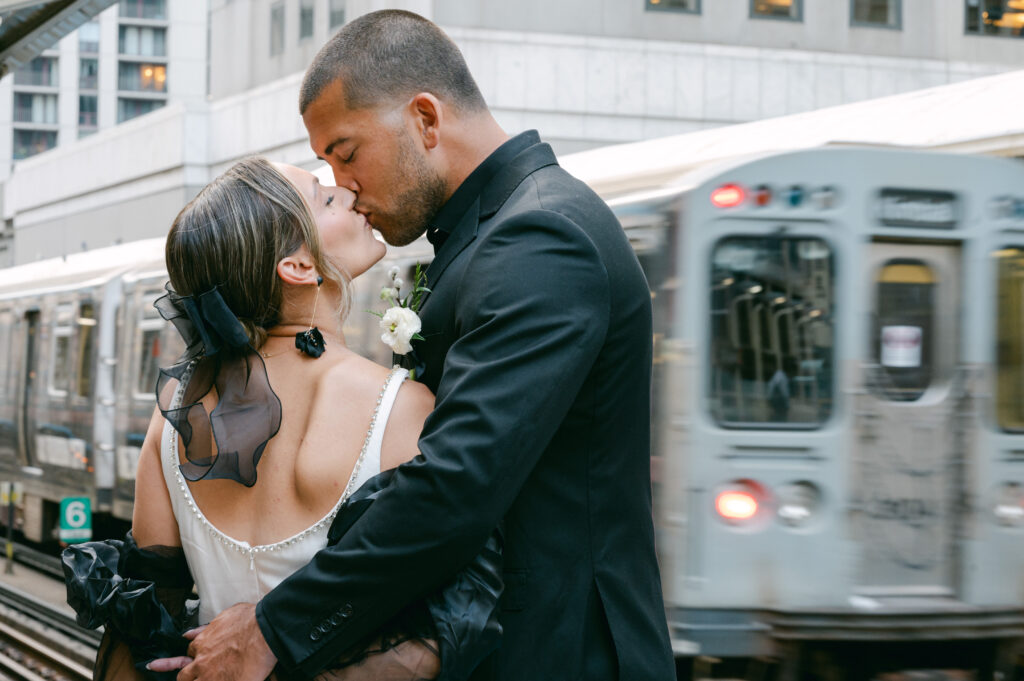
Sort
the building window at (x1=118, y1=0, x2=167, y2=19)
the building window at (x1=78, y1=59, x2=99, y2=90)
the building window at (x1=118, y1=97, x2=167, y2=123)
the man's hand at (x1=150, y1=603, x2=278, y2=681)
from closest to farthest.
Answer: the man's hand at (x1=150, y1=603, x2=278, y2=681)
the building window at (x1=78, y1=59, x2=99, y2=90)
the building window at (x1=118, y1=97, x2=167, y2=123)
the building window at (x1=118, y1=0, x2=167, y2=19)

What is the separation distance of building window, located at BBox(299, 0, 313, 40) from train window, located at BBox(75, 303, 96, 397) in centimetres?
1021

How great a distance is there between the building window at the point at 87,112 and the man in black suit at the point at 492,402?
2750 inches

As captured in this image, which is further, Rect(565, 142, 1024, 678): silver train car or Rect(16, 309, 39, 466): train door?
Rect(16, 309, 39, 466): train door

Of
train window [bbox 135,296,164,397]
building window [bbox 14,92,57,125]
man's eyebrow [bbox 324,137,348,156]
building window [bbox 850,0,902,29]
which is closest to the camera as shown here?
man's eyebrow [bbox 324,137,348,156]

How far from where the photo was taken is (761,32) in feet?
68.5

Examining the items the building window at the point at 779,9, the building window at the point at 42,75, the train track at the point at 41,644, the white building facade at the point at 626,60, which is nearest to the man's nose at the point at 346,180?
the train track at the point at 41,644

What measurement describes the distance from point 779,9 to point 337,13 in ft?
25.3

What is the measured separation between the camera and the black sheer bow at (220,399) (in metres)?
1.97

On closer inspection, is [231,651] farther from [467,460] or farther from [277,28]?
[277,28]

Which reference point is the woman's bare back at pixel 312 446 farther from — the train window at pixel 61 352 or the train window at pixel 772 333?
the train window at pixel 61 352

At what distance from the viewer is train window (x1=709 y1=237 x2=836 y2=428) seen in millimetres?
6043

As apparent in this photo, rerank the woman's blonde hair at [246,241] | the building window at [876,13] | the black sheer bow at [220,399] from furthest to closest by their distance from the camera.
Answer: the building window at [876,13] → the woman's blonde hair at [246,241] → the black sheer bow at [220,399]

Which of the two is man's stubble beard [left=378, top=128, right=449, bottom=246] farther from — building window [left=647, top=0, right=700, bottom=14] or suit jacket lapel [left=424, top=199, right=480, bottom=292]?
building window [left=647, top=0, right=700, bottom=14]

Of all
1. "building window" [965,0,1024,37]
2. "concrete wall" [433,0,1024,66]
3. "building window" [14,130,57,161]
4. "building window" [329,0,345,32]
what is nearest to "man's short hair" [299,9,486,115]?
"concrete wall" [433,0,1024,66]
